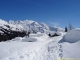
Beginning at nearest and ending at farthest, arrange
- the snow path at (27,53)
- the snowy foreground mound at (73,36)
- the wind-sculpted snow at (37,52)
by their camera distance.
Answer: the snow path at (27,53), the wind-sculpted snow at (37,52), the snowy foreground mound at (73,36)

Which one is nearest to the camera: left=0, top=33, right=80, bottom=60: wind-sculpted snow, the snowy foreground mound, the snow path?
the snow path

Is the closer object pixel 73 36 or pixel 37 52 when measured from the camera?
pixel 37 52

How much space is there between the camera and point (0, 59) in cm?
1027

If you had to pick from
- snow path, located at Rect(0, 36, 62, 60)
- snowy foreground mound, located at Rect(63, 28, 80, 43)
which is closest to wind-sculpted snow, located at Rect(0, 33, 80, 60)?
snow path, located at Rect(0, 36, 62, 60)

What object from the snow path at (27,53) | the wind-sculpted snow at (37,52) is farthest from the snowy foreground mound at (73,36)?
the snow path at (27,53)

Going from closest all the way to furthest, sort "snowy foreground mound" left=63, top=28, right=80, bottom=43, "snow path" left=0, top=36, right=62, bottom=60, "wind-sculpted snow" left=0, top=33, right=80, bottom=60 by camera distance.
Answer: "snow path" left=0, top=36, right=62, bottom=60 < "wind-sculpted snow" left=0, top=33, right=80, bottom=60 < "snowy foreground mound" left=63, top=28, right=80, bottom=43

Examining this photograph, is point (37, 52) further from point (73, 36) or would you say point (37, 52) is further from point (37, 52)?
point (73, 36)

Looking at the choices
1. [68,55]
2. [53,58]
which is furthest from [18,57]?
[68,55]

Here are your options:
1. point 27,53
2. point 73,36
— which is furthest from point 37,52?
point 73,36

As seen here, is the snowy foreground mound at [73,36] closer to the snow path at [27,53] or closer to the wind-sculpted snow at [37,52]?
the wind-sculpted snow at [37,52]

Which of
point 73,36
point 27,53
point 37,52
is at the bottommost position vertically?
point 37,52

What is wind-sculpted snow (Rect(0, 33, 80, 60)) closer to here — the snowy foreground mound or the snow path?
the snow path

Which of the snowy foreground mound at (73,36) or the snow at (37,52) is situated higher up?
the snowy foreground mound at (73,36)

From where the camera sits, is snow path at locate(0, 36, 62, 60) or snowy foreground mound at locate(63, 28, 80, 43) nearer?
snow path at locate(0, 36, 62, 60)
